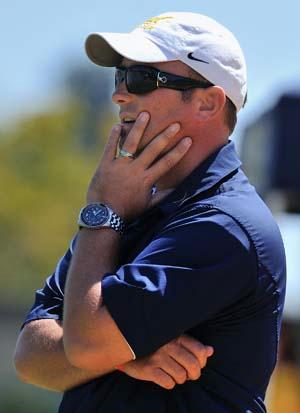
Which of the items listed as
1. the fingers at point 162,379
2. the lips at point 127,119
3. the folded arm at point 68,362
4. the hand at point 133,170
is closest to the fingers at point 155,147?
the hand at point 133,170

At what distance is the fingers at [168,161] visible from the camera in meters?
4.13

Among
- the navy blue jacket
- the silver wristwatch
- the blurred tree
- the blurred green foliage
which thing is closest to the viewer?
the navy blue jacket

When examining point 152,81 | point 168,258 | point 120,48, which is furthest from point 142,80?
point 168,258

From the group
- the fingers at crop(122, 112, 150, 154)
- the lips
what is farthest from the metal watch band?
the lips

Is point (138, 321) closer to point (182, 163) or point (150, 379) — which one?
point (150, 379)

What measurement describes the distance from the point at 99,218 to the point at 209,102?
1.99 feet

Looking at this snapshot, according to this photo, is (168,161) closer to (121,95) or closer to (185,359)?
(121,95)

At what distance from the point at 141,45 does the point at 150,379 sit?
1.18 meters

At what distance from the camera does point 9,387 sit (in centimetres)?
2328

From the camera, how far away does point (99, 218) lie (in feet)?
13.1

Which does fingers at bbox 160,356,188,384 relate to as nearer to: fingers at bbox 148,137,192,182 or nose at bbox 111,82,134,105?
fingers at bbox 148,137,192,182

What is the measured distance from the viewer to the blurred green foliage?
42.1m

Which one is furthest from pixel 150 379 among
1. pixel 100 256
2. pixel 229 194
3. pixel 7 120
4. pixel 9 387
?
pixel 7 120

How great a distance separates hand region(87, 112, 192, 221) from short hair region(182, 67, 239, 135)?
0.12m
